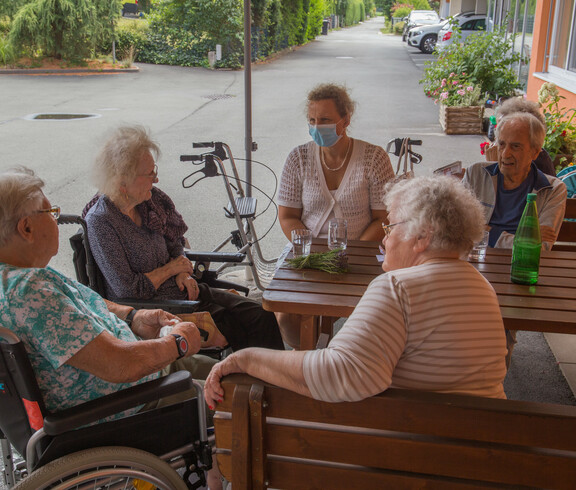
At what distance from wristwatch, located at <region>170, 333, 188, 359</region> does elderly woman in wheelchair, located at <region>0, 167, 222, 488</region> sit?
54 mm

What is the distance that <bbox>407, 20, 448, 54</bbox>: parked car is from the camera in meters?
24.8

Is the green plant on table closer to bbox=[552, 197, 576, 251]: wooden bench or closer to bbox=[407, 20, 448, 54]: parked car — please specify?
bbox=[552, 197, 576, 251]: wooden bench

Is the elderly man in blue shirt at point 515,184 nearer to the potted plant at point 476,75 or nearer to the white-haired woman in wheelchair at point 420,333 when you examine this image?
the white-haired woman in wheelchair at point 420,333

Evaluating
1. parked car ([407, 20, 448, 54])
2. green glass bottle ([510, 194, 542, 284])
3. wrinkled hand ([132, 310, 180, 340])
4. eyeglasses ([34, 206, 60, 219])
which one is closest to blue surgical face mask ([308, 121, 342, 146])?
green glass bottle ([510, 194, 542, 284])

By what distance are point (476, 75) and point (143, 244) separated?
8.35 metres

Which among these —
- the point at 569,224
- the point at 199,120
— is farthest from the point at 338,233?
the point at 199,120

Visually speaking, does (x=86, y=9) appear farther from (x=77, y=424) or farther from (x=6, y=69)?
(x=77, y=424)

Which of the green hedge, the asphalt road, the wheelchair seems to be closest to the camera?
the wheelchair

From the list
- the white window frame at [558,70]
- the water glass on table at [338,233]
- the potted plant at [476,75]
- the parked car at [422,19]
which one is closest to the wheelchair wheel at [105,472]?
the water glass on table at [338,233]

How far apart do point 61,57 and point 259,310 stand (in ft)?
63.5

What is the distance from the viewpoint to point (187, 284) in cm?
279

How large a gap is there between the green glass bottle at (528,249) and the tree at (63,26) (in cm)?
1928

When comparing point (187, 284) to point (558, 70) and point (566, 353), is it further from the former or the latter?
point (558, 70)

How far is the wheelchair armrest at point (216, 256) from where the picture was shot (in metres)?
2.92
